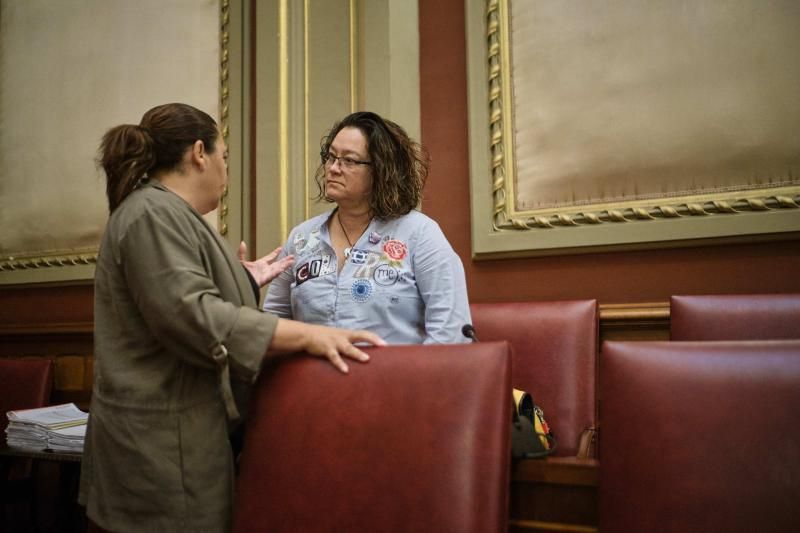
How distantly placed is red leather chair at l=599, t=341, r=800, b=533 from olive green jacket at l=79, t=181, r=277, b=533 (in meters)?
0.53

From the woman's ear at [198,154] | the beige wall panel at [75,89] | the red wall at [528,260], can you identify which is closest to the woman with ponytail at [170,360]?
the woman's ear at [198,154]

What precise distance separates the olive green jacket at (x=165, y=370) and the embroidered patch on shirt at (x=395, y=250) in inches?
22.8

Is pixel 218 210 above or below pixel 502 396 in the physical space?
above

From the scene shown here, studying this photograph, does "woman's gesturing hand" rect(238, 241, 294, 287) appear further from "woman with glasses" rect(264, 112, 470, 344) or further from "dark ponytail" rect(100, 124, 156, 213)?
"dark ponytail" rect(100, 124, 156, 213)

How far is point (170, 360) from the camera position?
3.58 feet

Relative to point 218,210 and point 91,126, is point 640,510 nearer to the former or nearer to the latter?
point 218,210

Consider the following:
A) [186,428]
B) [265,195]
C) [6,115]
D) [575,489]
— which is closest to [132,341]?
[186,428]

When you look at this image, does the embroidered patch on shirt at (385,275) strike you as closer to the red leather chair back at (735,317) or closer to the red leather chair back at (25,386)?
the red leather chair back at (735,317)

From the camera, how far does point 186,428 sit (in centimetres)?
107

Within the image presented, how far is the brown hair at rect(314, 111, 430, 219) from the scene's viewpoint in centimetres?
172

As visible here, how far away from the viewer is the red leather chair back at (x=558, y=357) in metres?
1.62

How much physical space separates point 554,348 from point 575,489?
80cm

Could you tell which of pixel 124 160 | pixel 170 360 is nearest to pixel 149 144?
pixel 124 160

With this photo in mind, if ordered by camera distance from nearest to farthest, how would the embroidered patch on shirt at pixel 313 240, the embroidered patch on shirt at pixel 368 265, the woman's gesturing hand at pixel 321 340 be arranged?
1. the woman's gesturing hand at pixel 321 340
2. the embroidered patch on shirt at pixel 368 265
3. the embroidered patch on shirt at pixel 313 240
